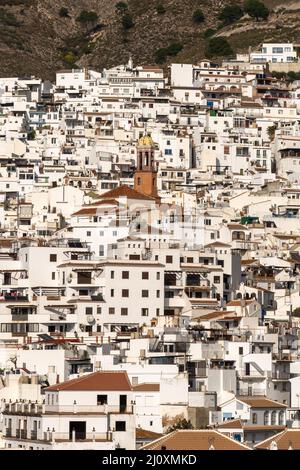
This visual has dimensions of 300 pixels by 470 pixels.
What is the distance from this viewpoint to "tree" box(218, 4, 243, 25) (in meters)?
189

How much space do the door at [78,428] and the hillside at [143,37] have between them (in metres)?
128

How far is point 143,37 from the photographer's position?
7539 inches

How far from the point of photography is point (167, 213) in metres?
104

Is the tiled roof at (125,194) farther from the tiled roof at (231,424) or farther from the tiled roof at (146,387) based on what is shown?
the tiled roof at (231,424)

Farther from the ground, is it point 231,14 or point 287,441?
point 231,14

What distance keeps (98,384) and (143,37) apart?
462 ft

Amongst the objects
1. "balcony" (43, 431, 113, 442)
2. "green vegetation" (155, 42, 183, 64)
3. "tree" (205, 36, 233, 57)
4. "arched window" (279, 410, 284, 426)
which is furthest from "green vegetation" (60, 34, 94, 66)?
"balcony" (43, 431, 113, 442)

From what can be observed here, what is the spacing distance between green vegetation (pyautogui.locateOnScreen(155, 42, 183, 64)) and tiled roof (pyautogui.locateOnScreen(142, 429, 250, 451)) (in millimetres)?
136132

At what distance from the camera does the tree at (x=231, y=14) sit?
189 meters

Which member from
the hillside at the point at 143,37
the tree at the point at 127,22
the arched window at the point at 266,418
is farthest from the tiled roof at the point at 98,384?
the tree at the point at 127,22

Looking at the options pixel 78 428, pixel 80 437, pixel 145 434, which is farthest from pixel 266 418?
pixel 80 437

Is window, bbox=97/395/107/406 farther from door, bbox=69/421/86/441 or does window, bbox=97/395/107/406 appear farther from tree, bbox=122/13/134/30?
tree, bbox=122/13/134/30

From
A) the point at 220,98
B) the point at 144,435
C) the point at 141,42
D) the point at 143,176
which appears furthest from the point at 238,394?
the point at 141,42

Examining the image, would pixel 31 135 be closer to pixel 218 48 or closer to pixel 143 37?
pixel 218 48
